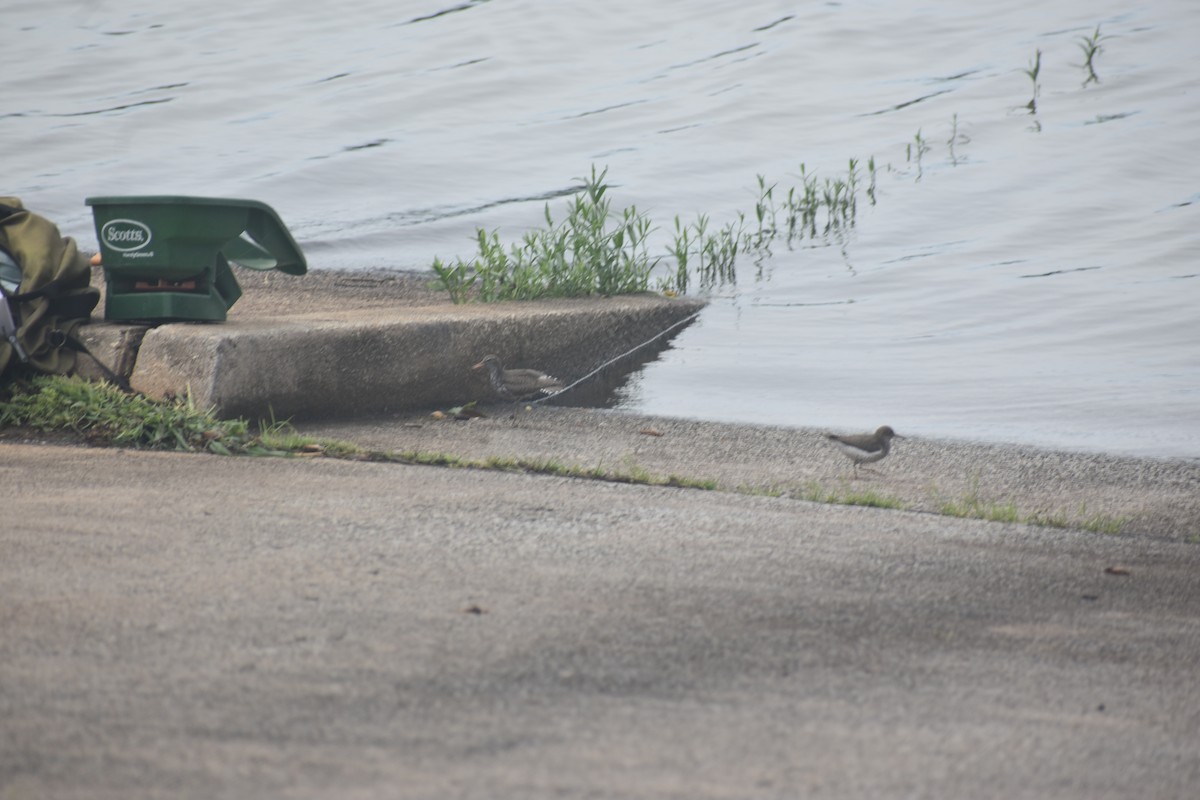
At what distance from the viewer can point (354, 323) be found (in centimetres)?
564

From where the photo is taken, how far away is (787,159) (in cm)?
1357

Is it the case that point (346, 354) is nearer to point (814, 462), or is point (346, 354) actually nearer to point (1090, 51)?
point (814, 462)

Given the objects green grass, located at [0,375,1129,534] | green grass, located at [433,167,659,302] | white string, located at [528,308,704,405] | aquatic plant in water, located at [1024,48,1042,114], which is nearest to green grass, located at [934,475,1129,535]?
green grass, located at [0,375,1129,534]

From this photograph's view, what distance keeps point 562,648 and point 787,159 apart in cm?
1132

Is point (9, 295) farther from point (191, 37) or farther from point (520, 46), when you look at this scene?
point (191, 37)

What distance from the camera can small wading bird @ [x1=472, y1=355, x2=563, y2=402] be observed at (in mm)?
6025

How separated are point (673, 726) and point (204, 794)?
841 millimetres

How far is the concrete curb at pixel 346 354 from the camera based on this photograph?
5109mm

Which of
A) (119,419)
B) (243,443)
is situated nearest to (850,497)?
(243,443)

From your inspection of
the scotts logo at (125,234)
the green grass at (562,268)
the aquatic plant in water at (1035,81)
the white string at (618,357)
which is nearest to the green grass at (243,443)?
the scotts logo at (125,234)

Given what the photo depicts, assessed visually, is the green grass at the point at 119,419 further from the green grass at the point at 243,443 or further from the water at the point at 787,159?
the water at the point at 787,159

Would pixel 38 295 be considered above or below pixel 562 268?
above

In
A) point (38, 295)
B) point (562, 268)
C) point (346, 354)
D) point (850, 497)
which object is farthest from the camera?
point (562, 268)

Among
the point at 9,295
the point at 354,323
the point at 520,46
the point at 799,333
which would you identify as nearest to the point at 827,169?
the point at 799,333
